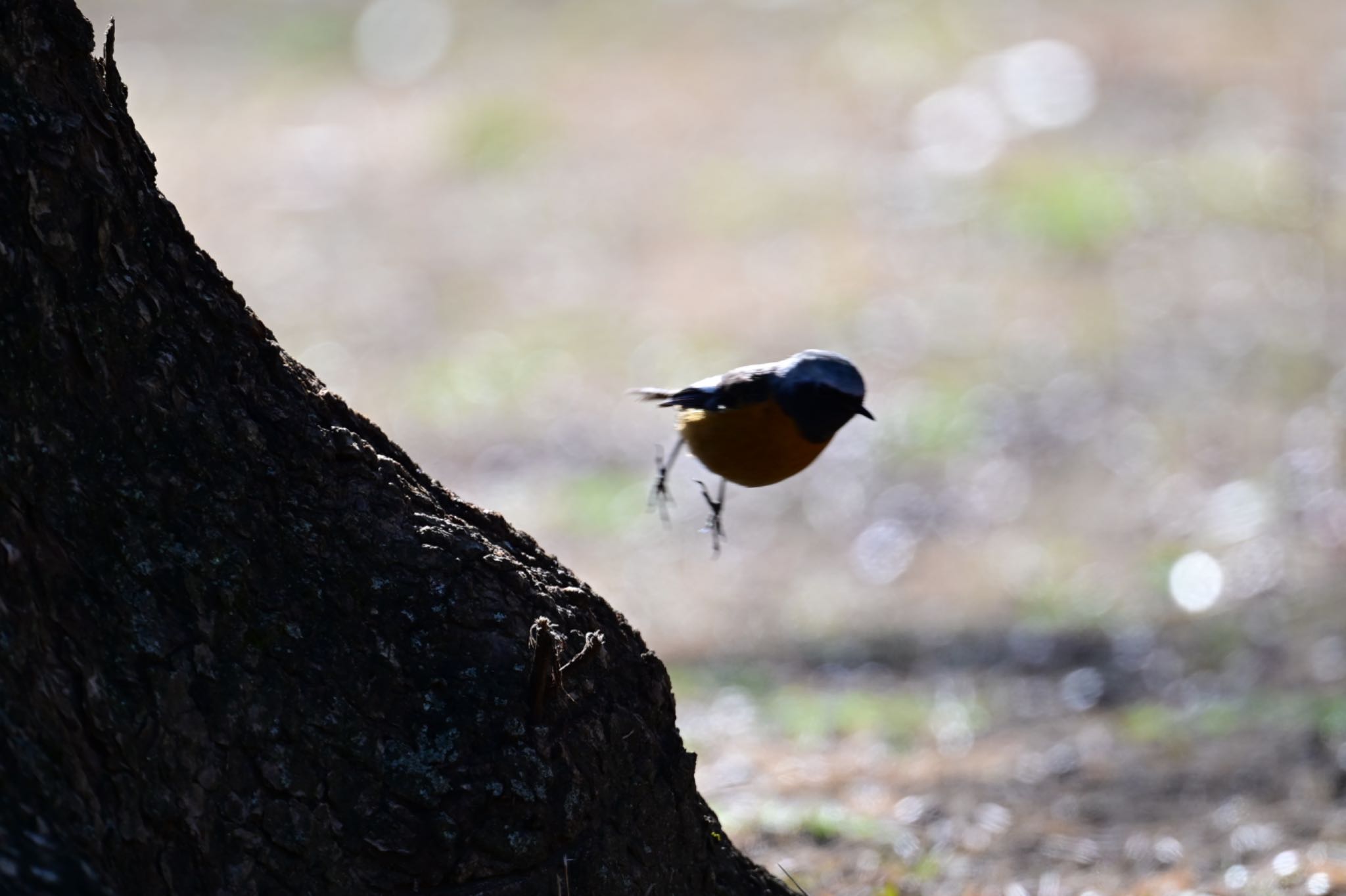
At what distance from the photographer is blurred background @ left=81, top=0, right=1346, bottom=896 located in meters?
5.43

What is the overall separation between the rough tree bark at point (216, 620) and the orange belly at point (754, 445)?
996 mm

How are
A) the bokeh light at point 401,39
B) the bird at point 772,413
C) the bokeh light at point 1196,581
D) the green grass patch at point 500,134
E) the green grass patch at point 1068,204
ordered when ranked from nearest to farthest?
the bird at point 772,413 → the bokeh light at point 1196,581 → the green grass patch at point 1068,204 → the green grass patch at point 500,134 → the bokeh light at point 401,39

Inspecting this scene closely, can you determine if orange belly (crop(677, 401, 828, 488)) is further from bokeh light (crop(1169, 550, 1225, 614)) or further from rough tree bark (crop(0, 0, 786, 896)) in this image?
bokeh light (crop(1169, 550, 1225, 614))

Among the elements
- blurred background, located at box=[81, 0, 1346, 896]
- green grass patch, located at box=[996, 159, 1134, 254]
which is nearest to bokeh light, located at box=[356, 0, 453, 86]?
blurred background, located at box=[81, 0, 1346, 896]

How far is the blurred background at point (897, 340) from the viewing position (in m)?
5.43

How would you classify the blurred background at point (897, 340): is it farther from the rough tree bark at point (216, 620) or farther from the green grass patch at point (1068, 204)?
the rough tree bark at point (216, 620)

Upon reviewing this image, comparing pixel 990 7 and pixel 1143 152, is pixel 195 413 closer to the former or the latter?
pixel 1143 152

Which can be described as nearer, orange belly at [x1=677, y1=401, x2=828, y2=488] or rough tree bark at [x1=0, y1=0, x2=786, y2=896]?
rough tree bark at [x1=0, y1=0, x2=786, y2=896]

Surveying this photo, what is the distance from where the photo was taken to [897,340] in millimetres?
10961

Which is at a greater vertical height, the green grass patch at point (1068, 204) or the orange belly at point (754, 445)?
the green grass patch at point (1068, 204)

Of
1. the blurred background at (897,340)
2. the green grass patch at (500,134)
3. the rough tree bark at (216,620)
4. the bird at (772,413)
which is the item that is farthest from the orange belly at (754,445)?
the green grass patch at (500,134)

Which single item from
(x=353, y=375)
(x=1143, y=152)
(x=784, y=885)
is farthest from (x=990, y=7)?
(x=784, y=885)

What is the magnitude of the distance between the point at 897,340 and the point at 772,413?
7.44 meters

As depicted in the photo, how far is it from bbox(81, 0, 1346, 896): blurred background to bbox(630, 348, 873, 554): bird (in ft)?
3.88
